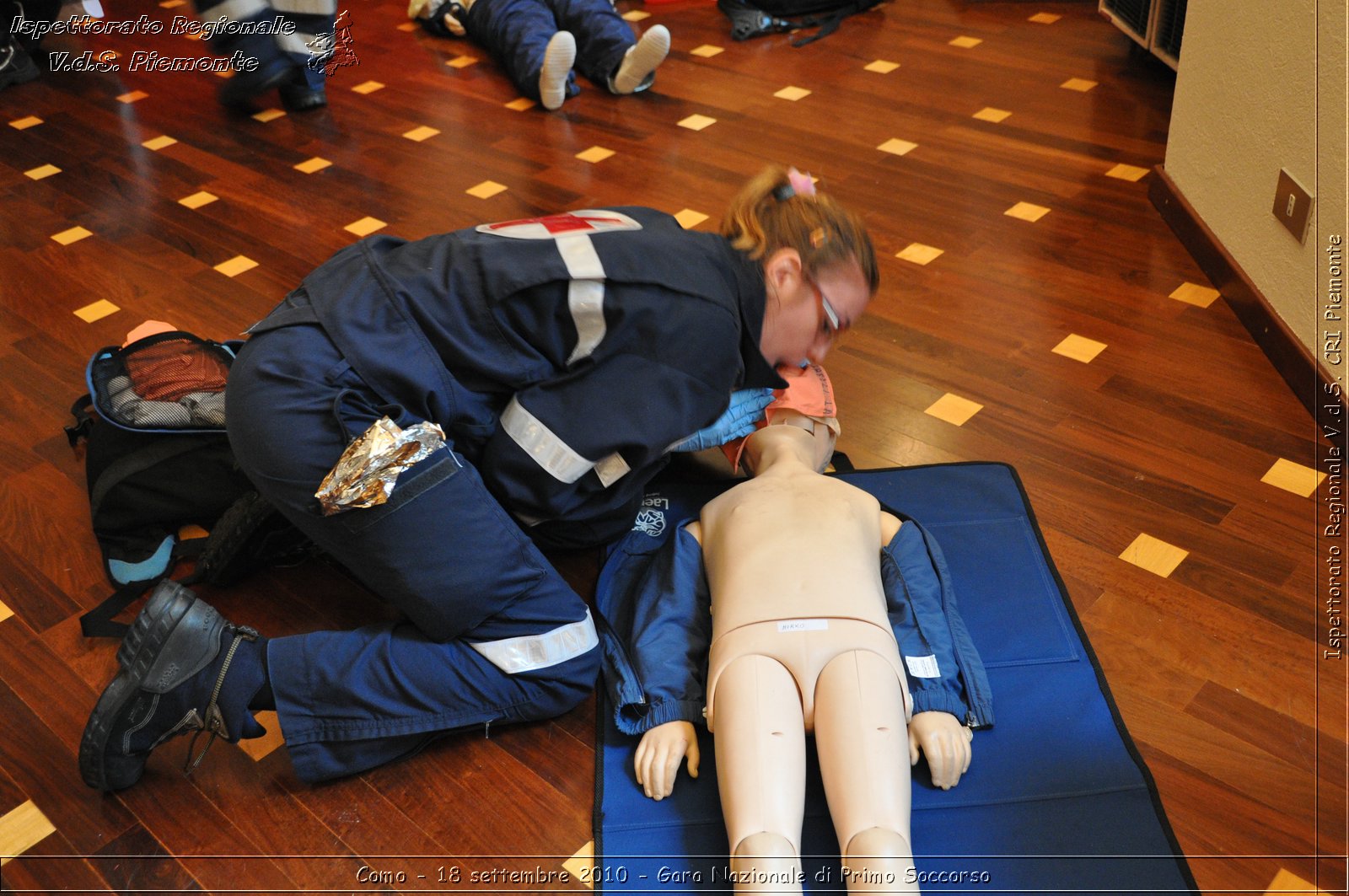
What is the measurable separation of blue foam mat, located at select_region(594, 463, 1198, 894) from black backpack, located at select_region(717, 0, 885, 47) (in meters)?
2.93

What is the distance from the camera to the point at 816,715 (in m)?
1.36

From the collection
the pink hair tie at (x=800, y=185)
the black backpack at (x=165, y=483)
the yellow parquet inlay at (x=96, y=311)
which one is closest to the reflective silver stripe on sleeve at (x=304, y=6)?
the yellow parquet inlay at (x=96, y=311)

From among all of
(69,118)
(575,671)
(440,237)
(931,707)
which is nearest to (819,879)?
(931,707)

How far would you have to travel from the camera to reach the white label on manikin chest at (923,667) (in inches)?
59.4

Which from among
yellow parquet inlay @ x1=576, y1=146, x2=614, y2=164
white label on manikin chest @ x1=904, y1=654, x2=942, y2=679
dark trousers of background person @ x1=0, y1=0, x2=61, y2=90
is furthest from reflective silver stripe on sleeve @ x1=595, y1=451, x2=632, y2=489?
dark trousers of background person @ x1=0, y1=0, x2=61, y2=90

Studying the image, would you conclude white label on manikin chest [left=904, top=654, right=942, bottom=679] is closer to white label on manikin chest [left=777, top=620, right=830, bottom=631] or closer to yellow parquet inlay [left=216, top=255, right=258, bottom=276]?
white label on manikin chest [left=777, top=620, right=830, bottom=631]

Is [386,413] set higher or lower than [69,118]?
higher

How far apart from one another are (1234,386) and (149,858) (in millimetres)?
2048

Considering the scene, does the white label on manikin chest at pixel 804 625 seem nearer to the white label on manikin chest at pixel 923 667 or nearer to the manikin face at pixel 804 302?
the white label on manikin chest at pixel 923 667

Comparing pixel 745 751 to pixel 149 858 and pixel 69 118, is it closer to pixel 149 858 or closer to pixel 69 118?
pixel 149 858

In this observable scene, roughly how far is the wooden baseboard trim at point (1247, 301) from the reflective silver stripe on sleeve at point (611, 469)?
1327 mm

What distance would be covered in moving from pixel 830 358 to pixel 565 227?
95 cm

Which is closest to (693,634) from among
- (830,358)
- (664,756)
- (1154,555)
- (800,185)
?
(664,756)

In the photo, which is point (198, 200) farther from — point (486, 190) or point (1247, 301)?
point (1247, 301)
